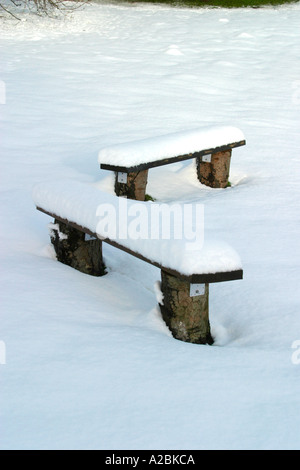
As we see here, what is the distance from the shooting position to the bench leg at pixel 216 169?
5.48m

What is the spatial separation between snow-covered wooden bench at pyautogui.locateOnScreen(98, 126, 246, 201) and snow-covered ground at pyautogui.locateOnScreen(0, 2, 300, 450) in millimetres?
209

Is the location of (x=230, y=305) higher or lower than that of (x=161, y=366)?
lower

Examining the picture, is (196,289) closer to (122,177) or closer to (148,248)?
(148,248)

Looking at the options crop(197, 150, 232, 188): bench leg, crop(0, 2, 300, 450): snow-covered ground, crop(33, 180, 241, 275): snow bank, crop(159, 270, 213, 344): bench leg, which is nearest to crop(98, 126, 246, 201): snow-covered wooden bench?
crop(197, 150, 232, 188): bench leg

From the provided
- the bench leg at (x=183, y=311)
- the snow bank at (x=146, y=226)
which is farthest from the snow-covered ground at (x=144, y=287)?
the snow bank at (x=146, y=226)

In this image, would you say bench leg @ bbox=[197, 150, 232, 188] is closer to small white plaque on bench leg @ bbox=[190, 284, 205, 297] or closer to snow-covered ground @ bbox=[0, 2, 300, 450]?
snow-covered ground @ bbox=[0, 2, 300, 450]

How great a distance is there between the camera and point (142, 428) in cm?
227

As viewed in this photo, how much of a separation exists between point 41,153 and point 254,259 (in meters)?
2.88

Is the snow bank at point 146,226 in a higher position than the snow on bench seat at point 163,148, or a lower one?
higher

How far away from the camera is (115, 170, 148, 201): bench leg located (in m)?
4.92

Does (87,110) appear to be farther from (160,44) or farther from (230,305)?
(230,305)

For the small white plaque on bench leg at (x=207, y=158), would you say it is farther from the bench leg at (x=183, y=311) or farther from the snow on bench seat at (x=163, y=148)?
the bench leg at (x=183, y=311)

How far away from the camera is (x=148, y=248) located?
3.01m

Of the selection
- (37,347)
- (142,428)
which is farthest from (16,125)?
(142,428)
